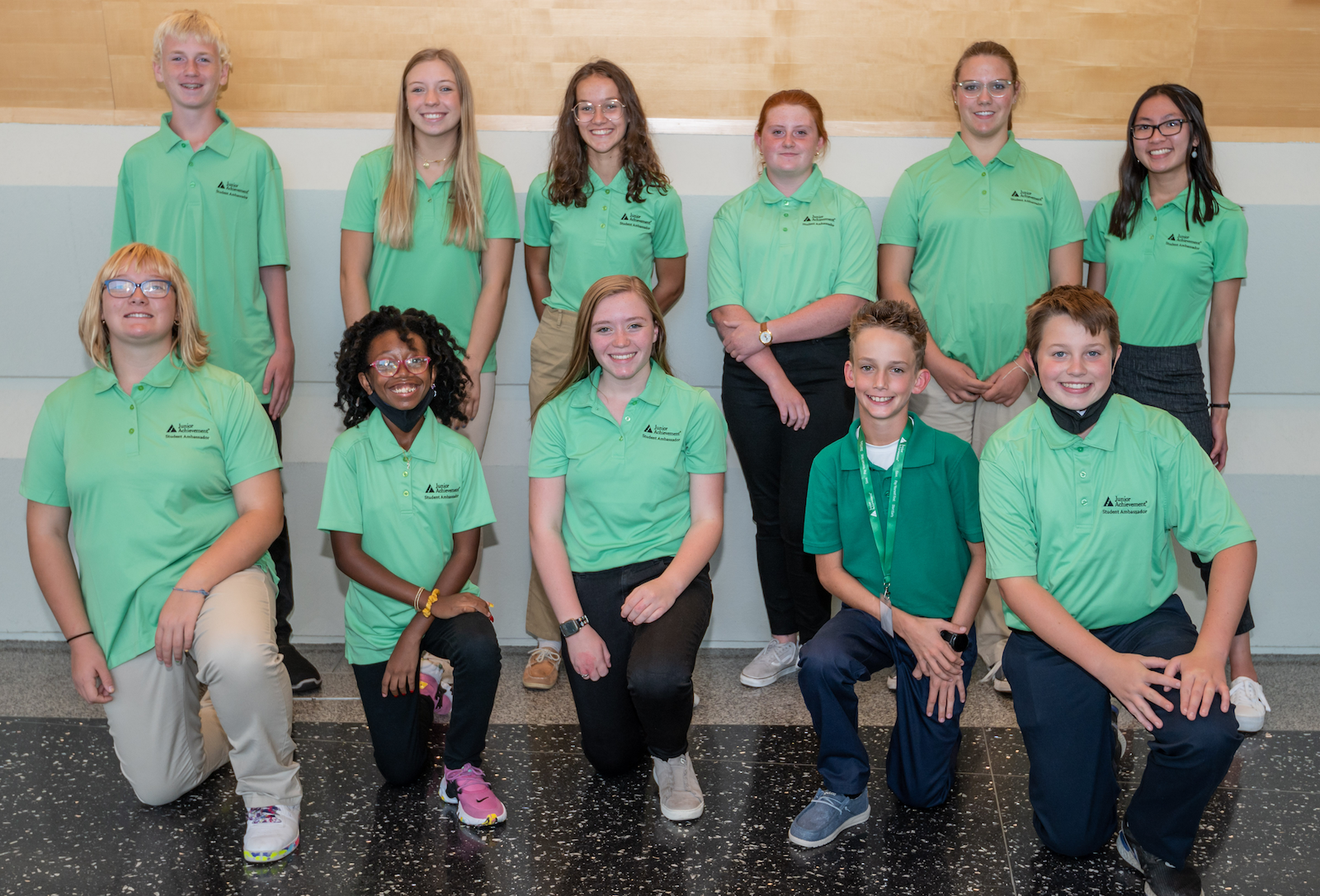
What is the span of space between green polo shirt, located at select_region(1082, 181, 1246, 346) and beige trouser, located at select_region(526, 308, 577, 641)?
155cm

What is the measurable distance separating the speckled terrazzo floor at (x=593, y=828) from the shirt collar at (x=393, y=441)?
2.62 feet

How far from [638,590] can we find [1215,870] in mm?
1348

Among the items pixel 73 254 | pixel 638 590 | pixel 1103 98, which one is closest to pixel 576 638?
pixel 638 590

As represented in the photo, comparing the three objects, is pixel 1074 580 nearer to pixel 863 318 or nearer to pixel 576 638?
pixel 863 318

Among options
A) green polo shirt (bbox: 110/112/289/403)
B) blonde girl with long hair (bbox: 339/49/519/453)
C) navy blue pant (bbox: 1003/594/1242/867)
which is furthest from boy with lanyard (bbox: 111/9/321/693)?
navy blue pant (bbox: 1003/594/1242/867)

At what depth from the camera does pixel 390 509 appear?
250cm

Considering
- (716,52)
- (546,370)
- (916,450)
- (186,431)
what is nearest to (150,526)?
(186,431)

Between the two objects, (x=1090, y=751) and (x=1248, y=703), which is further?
(x=1248, y=703)

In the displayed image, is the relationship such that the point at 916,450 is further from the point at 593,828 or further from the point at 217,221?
the point at 217,221

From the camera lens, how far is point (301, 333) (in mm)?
3420

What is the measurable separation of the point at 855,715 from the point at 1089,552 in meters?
0.62

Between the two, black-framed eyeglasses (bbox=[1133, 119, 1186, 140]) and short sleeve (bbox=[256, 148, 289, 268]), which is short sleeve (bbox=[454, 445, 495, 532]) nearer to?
short sleeve (bbox=[256, 148, 289, 268])

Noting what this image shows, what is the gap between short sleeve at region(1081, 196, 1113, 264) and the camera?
10.0 feet

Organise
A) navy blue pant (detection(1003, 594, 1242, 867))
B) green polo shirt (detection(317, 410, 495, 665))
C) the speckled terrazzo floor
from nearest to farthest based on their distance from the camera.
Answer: navy blue pant (detection(1003, 594, 1242, 867)) → the speckled terrazzo floor → green polo shirt (detection(317, 410, 495, 665))
